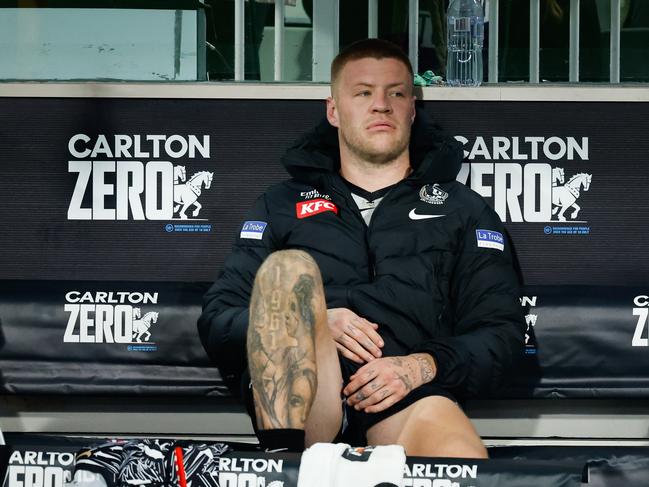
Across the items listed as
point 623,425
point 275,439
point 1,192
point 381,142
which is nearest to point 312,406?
point 275,439

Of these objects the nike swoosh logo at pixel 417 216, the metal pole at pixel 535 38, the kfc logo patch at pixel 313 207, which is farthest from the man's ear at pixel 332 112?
the metal pole at pixel 535 38

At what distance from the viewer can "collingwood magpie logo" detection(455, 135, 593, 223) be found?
4344 millimetres

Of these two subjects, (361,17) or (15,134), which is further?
(361,17)

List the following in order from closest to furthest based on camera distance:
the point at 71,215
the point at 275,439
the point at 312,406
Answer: the point at 275,439
the point at 312,406
the point at 71,215

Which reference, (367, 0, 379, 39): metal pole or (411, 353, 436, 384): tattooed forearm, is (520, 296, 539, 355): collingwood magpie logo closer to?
(411, 353, 436, 384): tattooed forearm

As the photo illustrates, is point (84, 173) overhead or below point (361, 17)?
below

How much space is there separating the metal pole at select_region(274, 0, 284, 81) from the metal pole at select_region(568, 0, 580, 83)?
103cm

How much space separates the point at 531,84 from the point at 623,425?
121cm

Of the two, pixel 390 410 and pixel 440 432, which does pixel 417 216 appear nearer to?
pixel 390 410

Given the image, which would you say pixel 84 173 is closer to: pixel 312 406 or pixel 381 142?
pixel 381 142

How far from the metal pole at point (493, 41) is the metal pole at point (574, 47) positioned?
10.4 inches

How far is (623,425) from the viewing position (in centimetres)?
420

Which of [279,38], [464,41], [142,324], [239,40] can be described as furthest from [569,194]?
[142,324]

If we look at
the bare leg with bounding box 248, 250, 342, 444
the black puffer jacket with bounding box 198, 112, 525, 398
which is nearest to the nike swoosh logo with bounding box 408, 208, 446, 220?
the black puffer jacket with bounding box 198, 112, 525, 398
